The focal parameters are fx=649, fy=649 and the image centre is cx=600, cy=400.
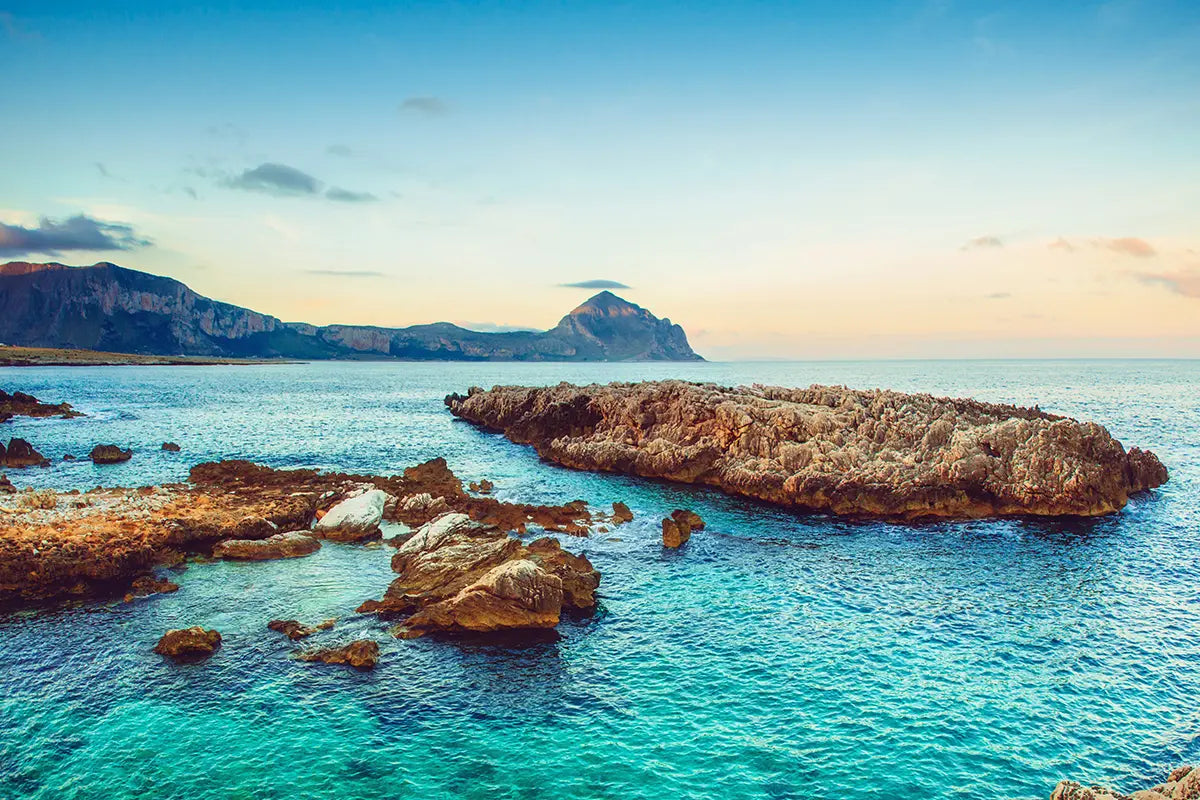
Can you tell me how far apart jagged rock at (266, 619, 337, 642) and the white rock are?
12487mm

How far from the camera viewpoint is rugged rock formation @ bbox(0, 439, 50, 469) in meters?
55.5

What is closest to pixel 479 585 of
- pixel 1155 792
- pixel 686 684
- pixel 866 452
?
pixel 686 684

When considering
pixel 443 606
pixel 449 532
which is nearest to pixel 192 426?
pixel 449 532

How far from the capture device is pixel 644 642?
25.3 meters

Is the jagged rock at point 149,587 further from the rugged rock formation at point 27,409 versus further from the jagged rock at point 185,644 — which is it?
the rugged rock formation at point 27,409

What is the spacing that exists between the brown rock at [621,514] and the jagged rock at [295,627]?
67.1ft

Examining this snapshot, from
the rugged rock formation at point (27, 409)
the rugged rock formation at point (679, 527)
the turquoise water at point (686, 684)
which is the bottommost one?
the turquoise water at point (686, 684)

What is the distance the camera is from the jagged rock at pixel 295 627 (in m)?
24.9

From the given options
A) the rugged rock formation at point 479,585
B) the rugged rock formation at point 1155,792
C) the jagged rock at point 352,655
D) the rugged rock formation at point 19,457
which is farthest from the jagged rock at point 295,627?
the rugged rock formation at point 19,457

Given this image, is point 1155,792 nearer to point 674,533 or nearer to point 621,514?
point 674,533

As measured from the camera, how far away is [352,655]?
→ 75.7 ft

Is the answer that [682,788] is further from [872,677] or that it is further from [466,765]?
[872,677]

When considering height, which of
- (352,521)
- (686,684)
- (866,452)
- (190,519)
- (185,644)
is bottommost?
(686,684)

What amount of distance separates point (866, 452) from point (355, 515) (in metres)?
36.5
